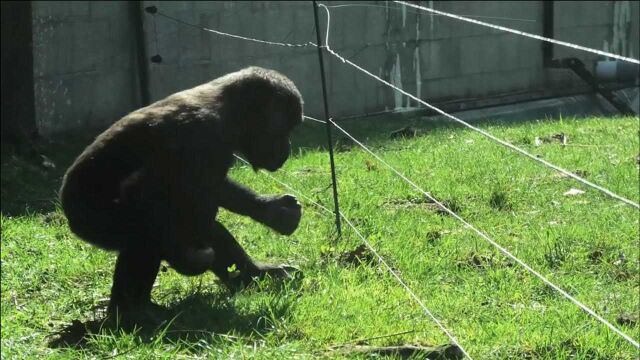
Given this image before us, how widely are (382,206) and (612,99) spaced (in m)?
8.23

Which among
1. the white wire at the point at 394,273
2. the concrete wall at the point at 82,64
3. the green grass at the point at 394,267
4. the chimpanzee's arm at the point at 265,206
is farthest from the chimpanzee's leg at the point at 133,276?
the concrete wall at the point at 82,64

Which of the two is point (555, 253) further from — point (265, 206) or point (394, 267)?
point (265, 206)

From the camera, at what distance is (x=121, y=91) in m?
12.2

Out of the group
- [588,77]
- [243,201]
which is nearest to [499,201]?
[243,201]

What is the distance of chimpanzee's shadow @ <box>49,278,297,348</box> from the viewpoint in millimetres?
5238

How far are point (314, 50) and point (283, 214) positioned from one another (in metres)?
7.55

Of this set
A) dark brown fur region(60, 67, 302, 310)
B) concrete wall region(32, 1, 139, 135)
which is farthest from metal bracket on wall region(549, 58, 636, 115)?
dark brown fur region(60, 67, 302, 310)

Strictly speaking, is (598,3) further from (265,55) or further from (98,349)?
(98,349)

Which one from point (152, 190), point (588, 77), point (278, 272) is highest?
point (152, 190)

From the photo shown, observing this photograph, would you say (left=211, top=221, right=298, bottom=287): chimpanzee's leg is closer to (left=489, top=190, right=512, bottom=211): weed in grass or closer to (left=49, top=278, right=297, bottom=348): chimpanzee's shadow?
(left=49, top=278, right=297, bottom=348): chimpanzee's shadow

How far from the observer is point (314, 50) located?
13.7m

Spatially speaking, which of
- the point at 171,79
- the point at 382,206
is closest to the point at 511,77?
the point at 171,79

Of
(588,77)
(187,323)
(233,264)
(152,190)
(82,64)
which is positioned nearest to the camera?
(187,323)

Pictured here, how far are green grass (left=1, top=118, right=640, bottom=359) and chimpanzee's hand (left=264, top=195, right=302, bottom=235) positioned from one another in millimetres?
300
